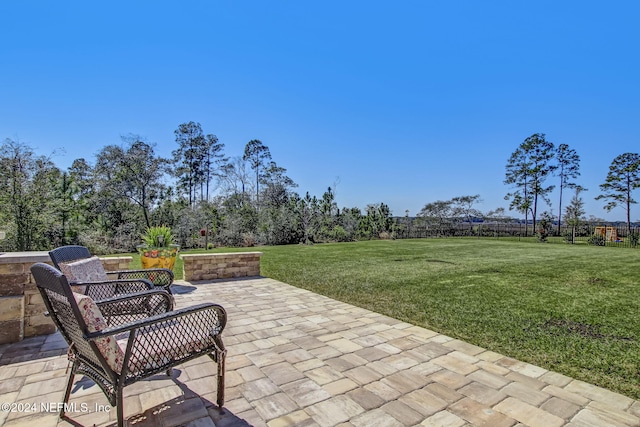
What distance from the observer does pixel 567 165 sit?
29547mm

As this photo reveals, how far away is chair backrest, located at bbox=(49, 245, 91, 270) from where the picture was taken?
263 cm

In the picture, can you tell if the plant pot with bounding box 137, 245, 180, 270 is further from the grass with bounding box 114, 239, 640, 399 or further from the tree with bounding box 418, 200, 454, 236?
the tree with bounding box 418, 200, 454, 236

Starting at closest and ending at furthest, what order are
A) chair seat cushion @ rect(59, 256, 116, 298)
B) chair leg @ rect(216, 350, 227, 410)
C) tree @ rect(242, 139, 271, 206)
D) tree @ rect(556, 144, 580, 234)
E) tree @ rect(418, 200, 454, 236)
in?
chair leg @ rect(216, 350, 227, 410)
chair seat cushion @ rect(59, 256, 116, 298)
tree @ rect(242, 139, 271, 206)
tree @ rect(556, 144, 580, 234)
tree @ rect(418, 200, 454, 236)

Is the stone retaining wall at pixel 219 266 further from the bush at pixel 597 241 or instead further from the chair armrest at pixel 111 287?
the bush at pixel 597 241

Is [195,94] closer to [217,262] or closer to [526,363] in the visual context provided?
[217,262]

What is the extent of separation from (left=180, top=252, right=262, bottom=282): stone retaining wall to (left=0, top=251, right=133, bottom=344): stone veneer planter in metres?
2.94

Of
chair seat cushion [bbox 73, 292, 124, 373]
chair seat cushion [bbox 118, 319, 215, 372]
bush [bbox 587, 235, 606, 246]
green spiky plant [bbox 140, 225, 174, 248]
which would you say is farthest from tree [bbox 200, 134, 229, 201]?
chair seat cushion [bbox 73, 292, 124, 373]

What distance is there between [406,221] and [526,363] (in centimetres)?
2144

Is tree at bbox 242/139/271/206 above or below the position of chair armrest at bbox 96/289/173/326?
above

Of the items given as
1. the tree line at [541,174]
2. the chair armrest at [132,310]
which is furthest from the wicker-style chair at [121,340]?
the tree line at [541,174]

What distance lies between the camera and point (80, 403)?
2055 millimetres

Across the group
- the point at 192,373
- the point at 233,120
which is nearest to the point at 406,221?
the point at 233,120

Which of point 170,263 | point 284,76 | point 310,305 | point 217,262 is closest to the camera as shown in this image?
point 310,305

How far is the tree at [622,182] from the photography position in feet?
77.5
